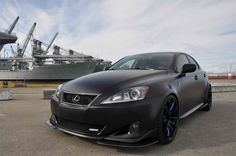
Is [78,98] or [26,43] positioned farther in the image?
[26,43]

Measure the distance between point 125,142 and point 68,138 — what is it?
1.04 meters

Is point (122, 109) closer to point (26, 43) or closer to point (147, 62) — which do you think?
point (147, 62)

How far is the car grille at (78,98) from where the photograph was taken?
8.11 ft

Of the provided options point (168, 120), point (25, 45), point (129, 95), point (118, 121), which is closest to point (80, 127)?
point (118, 121)

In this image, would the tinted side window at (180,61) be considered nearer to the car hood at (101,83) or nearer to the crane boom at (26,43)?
the car hood at (101,83)

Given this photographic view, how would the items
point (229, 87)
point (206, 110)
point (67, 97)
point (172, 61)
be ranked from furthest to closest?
point (229, 87)
point (206, 110)
point (172, 61)
point (67, 97)

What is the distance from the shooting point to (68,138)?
296 cm

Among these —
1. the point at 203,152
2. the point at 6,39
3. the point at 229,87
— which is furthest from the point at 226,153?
the point at 6,39

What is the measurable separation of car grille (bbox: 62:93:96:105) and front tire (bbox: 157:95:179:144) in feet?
2.96

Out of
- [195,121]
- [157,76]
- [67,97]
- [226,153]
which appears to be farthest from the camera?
[195,121]

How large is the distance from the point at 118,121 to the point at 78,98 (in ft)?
2.00

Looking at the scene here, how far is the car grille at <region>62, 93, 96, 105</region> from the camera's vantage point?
247 centimetres

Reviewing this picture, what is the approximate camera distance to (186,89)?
348 centimetres

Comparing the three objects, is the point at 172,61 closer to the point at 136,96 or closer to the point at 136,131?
the point at 136,96
